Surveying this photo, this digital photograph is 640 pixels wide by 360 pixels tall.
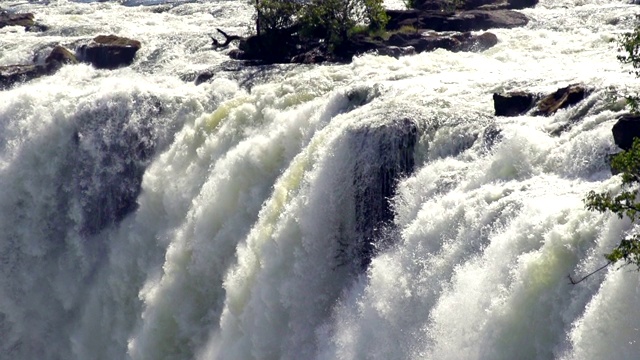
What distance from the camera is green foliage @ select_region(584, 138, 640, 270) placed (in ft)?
40.1

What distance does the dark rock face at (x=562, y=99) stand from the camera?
1945cm

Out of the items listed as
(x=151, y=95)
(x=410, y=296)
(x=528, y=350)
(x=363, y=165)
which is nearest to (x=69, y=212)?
(x=151, y=95)

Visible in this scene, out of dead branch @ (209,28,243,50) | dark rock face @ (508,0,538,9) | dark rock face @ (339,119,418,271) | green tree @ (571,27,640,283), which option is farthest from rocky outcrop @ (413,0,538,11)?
green tree @ (571,27,640,283)

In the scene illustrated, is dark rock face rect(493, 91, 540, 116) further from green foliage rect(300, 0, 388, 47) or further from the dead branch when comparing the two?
the dead branch

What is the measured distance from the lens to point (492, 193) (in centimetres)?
1617

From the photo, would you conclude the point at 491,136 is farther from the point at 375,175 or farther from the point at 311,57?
the point at 311,57

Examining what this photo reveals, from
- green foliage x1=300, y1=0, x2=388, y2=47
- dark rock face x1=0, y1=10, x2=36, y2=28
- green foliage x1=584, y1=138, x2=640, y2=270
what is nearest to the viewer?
green foliage x1=584, y1=138, x2=640, y2=270

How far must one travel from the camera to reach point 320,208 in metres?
19.6

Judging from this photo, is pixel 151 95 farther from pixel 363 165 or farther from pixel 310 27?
pixel 363 165

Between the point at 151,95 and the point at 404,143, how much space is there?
10855mm

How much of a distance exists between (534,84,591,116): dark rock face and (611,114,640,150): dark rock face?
11.1 feet

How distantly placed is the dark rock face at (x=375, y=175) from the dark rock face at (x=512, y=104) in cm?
185

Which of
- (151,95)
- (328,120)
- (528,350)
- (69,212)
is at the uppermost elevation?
(528,350)

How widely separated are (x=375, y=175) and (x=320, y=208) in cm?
130
